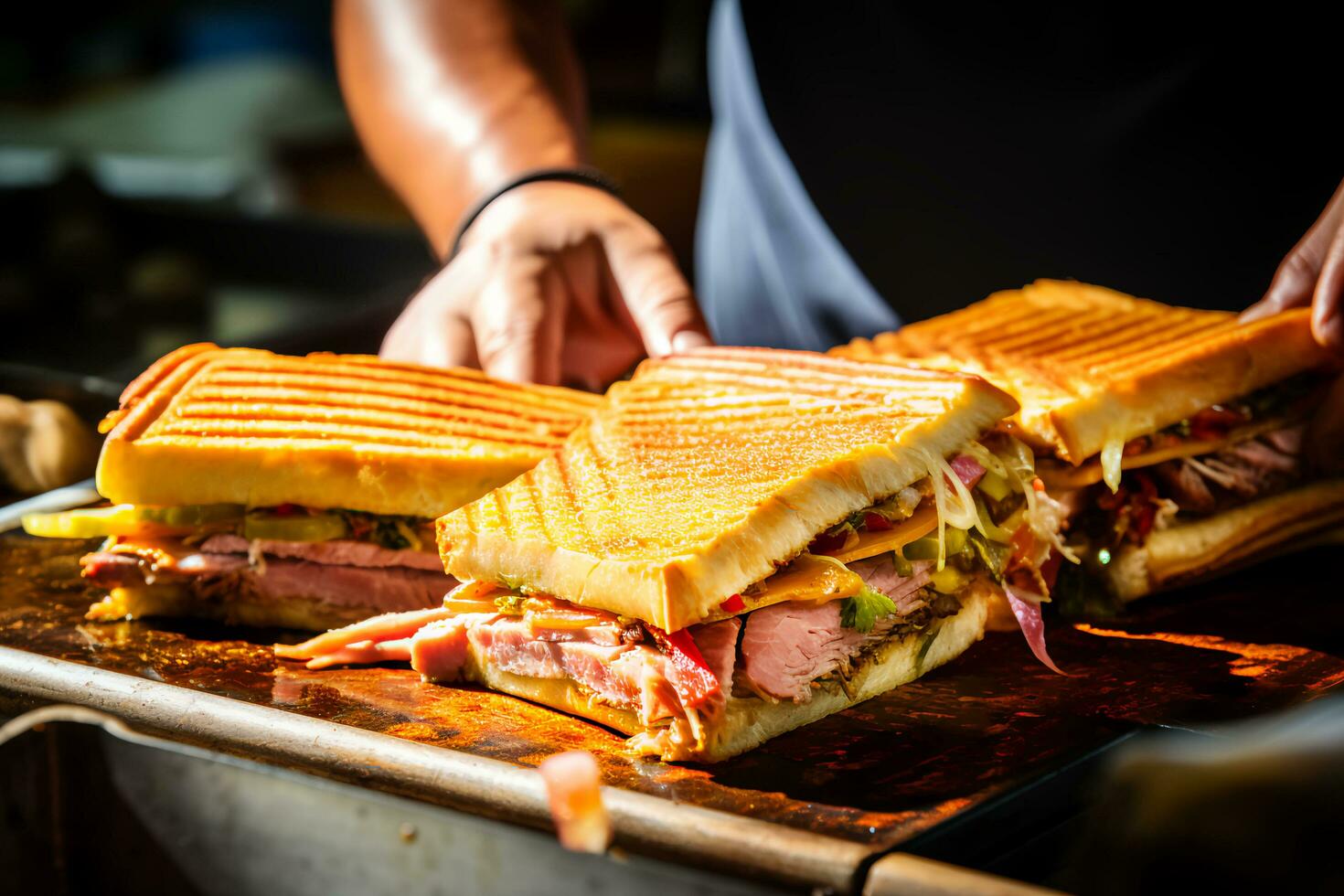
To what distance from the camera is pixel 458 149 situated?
4070 millimetres

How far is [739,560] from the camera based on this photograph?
209cm

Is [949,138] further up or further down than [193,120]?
further down

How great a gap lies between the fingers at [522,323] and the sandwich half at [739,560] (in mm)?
595

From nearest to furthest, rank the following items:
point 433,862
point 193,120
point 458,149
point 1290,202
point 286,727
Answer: point 433,862
point 286,727
point 1290,202
point 458,149
point 193,120

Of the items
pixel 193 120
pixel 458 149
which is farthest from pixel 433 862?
pixel 193 120

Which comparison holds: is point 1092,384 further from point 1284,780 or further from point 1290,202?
point 1284,780

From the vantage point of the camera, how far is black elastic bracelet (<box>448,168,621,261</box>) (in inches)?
147

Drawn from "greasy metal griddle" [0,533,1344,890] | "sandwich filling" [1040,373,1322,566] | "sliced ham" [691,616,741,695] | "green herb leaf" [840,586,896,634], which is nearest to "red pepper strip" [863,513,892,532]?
"green herb leaf" [840,586,896,634]

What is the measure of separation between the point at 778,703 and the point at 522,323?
1.45 m

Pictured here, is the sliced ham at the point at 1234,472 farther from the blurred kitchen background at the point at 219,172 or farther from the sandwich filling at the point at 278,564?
the blurred kitchen background at the point at 219,172

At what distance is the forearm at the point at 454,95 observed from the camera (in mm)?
4031

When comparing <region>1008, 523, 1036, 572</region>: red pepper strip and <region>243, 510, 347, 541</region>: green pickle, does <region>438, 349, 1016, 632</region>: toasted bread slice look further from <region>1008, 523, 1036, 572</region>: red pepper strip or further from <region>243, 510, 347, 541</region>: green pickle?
<region>243, 510, 347, 541</region>: green pickle

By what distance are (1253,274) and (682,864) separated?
277 cm

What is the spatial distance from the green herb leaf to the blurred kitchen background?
7.96ft
